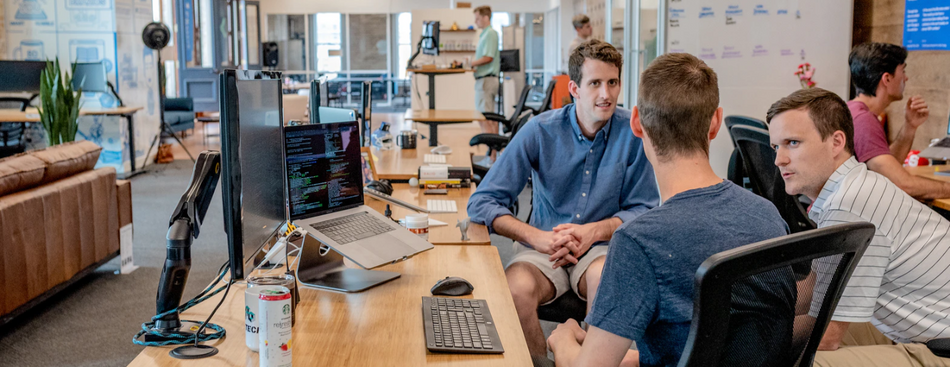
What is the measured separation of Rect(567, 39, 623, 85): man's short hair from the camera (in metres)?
2.49

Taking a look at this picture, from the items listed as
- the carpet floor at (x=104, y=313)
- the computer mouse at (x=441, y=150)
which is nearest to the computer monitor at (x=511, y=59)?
the carpet floor at (x=104, y=313)

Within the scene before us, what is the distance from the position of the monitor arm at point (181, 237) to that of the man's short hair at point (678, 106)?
854mm

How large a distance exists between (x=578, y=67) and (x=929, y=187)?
5.44 ft

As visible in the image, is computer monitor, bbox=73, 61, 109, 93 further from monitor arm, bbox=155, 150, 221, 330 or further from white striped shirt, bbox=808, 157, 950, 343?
white striped shirt, bbox=808, 157, 950, 343

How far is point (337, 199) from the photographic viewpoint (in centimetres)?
200

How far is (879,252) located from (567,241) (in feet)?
2.89

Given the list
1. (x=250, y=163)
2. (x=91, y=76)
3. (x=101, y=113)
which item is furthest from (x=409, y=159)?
(x=91, y=76)

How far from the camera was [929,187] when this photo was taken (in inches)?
121

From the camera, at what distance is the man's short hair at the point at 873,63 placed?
344cm

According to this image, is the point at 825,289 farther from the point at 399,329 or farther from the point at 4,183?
the point at 4,183

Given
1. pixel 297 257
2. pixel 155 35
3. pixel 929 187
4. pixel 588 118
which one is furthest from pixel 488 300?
pixel 155 35

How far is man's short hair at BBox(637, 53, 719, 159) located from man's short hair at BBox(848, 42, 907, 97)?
2.57 meters

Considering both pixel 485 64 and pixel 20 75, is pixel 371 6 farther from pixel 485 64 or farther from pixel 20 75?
pixel 20 75

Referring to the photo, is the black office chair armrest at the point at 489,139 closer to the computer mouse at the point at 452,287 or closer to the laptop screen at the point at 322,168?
the laptop screen at the point at 322,168
